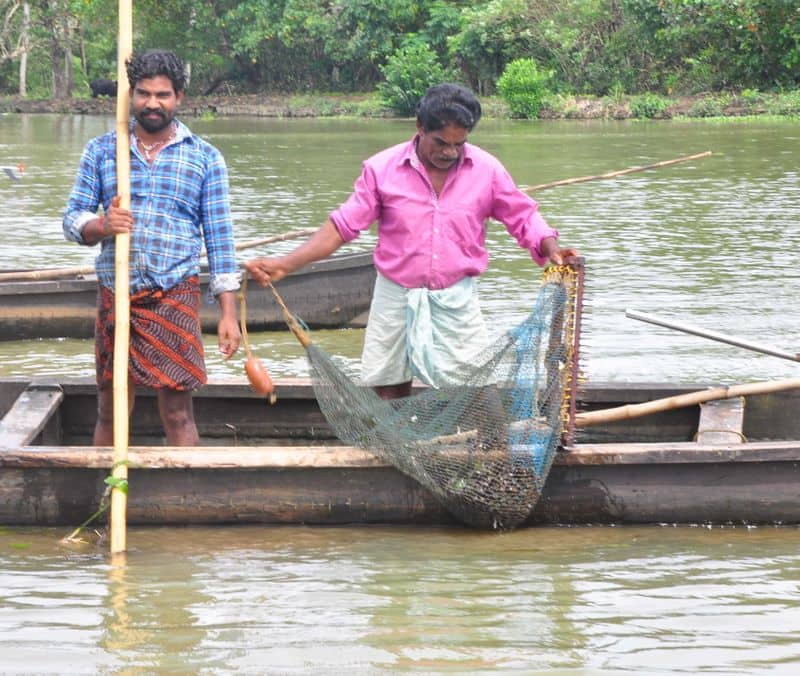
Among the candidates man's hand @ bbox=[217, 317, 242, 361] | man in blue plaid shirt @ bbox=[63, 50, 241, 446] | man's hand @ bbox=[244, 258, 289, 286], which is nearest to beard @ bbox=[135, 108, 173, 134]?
man in blue plaid shirt @ bbox=[63, 50, 241, 446]

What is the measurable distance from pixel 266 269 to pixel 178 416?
638 mm

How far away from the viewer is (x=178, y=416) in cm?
446

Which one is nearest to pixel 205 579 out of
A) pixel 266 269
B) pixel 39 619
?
pixel 39 619

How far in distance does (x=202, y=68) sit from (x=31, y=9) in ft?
17.2

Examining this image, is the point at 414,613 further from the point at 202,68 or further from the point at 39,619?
the point at 202,68

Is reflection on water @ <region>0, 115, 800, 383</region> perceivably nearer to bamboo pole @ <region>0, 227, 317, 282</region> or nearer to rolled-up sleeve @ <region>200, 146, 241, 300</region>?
bamboo pole @ <region>0, 227, 317, 282</region>

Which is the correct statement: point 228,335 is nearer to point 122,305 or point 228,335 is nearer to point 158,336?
point 158,336

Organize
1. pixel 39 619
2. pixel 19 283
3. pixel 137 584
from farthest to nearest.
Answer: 1. pixel 19 283
2. pixel 137 584
3. pixel 39 619

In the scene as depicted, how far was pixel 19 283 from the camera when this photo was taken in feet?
25.8

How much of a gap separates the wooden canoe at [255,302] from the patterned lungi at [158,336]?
3.29m

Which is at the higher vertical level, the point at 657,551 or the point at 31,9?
the point at 31,9

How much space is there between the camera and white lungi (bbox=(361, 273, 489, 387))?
14.0ft

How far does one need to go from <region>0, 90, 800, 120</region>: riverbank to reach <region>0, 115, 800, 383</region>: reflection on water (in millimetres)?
2090

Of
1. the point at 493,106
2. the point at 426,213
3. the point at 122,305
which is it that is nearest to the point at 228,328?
the point at 122,305
